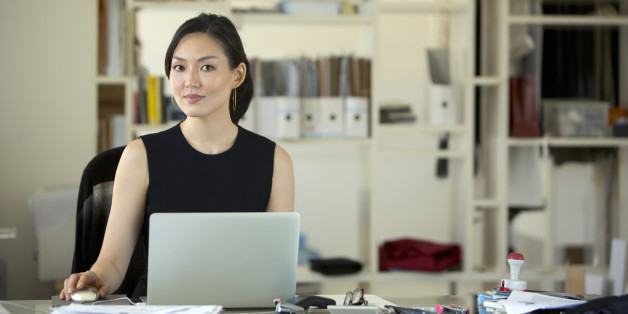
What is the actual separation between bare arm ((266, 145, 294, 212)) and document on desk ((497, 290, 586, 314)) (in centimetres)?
77

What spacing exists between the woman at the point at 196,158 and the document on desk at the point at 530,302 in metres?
0.79

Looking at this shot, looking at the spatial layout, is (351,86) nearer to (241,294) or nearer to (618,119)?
(618,119)

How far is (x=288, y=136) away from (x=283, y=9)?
639 millimetres

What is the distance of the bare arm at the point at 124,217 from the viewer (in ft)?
6.30

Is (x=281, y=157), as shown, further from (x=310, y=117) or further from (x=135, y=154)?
(x=310, y=117)

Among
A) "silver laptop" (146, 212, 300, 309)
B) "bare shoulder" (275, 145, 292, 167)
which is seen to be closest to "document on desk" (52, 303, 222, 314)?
"silver laptop" (146, 212, 300, 309)

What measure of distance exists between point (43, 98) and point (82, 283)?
7.03 feet

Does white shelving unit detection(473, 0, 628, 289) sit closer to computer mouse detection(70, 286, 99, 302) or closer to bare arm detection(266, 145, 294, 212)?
bare arm detection(266, 145, 294, 212)

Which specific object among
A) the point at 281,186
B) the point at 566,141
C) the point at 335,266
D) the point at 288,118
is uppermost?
the point at 288,118

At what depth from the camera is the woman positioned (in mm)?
2014

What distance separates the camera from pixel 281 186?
7.11ft

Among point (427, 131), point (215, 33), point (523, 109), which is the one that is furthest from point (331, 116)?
point (215, 33)

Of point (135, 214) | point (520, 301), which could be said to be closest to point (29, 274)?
point (135, 214)

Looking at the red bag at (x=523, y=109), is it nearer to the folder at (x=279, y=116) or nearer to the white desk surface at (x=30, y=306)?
the folder at (x=279, y=116)
